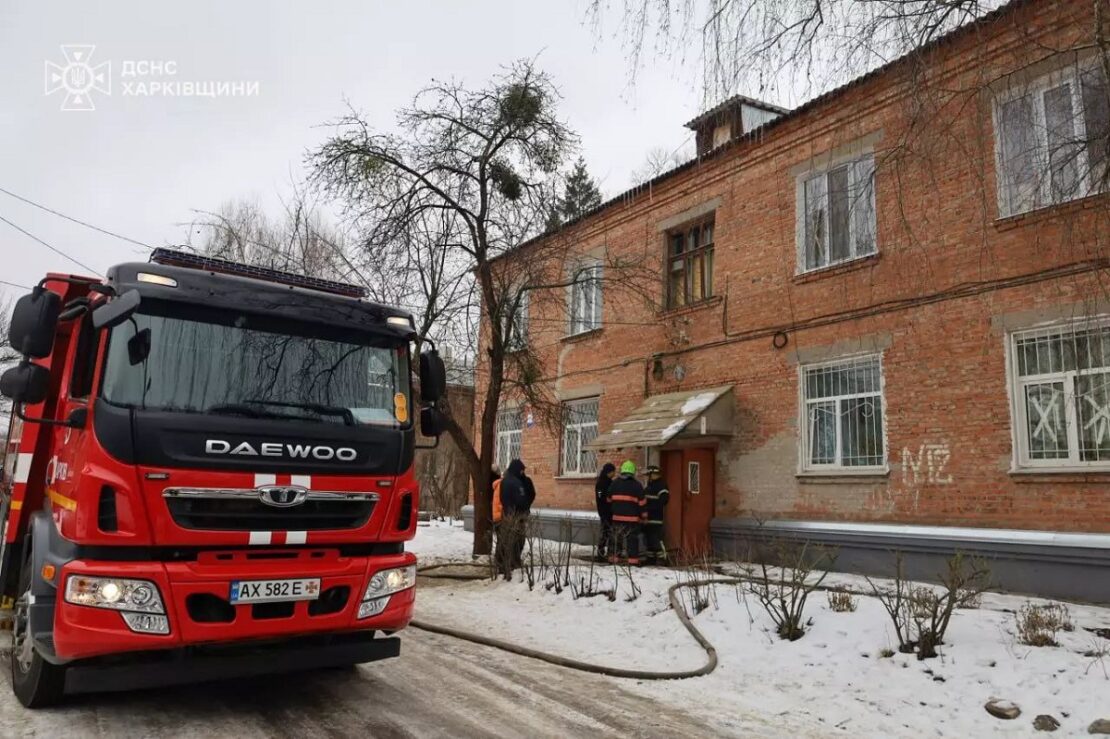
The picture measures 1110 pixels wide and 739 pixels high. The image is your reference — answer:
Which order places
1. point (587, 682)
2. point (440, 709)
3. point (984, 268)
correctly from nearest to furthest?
point (440, 709) < point (587, 682) < point (984, 268)

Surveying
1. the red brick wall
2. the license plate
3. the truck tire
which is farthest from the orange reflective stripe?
the red brick wall

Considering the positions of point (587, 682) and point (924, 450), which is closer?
point (587, 682)

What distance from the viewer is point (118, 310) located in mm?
4555

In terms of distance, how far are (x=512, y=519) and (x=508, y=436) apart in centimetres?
946

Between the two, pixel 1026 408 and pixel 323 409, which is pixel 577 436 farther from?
pixel 323 409

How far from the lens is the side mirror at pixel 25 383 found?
4863 millimetres

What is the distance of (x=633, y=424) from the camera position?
1377 cm

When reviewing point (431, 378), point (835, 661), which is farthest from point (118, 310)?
point (835, 661)

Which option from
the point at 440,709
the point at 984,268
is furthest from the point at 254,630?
the point at 984,268

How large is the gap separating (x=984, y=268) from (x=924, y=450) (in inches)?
98.3

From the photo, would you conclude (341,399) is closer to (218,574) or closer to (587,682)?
(218,574)

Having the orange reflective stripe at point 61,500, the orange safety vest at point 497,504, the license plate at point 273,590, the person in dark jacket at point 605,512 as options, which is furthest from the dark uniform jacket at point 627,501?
the orange reflective stripe at point 61,500

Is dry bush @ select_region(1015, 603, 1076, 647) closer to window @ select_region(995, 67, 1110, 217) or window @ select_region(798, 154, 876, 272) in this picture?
window @ select_region(995, 67, 1110, 217)

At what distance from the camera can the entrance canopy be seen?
41.3 ft
